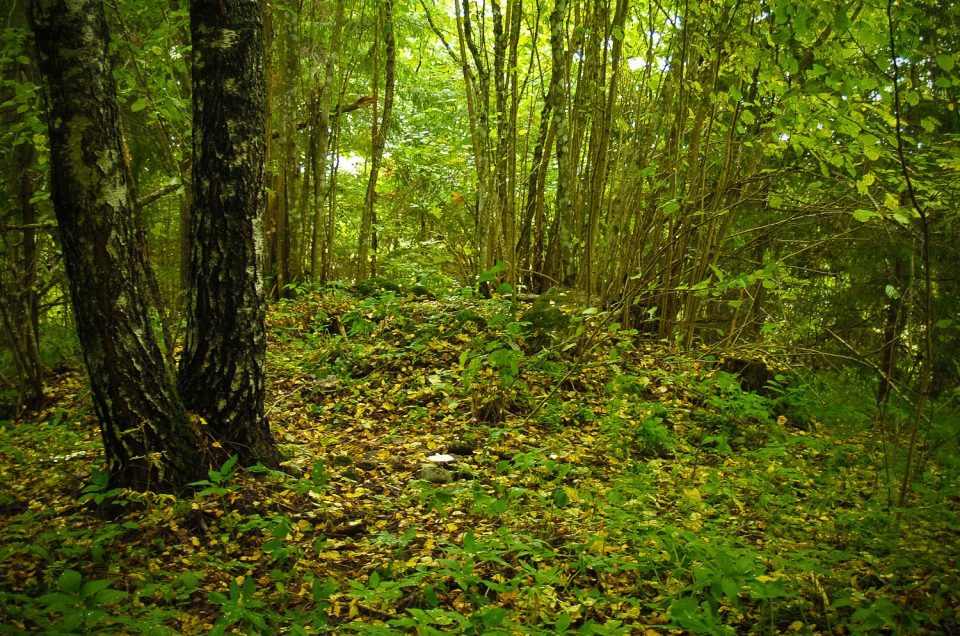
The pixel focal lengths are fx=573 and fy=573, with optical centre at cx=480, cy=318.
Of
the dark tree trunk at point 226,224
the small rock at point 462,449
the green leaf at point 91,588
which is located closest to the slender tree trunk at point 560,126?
the small rock at point 462,449

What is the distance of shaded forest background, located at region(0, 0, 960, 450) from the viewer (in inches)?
125

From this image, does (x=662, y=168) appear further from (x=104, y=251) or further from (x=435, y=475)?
(x=104, y=251)

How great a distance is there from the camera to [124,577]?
2314mm

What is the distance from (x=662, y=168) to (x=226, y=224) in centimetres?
379

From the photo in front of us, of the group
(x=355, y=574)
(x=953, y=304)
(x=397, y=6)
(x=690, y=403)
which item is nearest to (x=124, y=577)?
(x=355, y=574)

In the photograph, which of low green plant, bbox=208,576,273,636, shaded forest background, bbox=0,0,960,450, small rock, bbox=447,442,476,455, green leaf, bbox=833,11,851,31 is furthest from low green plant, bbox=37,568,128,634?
green leaf, bbox=833,11,851,31

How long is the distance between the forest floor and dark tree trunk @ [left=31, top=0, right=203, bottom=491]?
0.77 ft

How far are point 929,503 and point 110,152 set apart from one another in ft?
13.6

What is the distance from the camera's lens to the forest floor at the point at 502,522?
2.08 m

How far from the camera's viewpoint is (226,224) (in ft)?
9.78

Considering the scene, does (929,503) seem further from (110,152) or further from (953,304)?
(110,152)

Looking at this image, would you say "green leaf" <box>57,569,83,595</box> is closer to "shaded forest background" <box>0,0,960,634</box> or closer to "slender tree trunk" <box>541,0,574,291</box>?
"shaded forest background" <box>0,0,960,634</box>

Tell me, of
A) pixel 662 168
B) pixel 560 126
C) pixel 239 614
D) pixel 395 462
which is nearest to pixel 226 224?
pixel 395 462

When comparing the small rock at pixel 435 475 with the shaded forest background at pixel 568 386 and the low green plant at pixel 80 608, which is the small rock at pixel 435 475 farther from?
the low green plant at pixel 80 608
